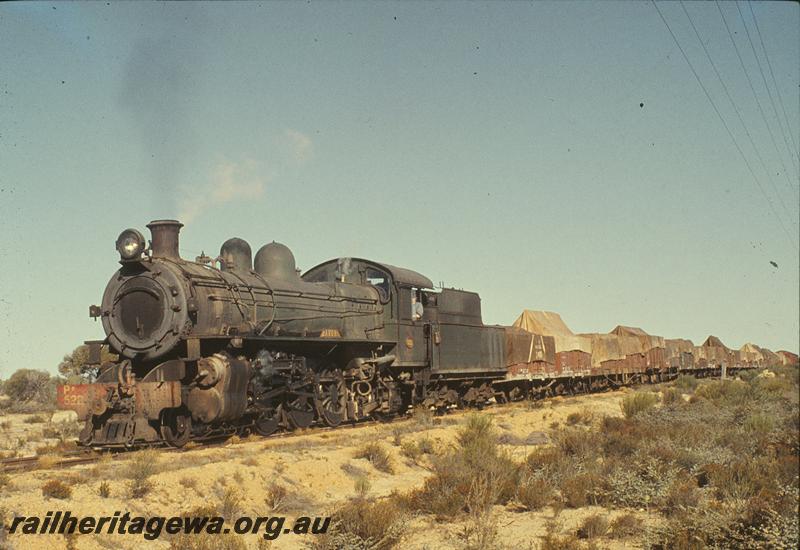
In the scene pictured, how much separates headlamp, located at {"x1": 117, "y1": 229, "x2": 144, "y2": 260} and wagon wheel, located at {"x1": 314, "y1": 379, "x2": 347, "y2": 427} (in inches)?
211

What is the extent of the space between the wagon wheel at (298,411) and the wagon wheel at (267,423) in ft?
1.28

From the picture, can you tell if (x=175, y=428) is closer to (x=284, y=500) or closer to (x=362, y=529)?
(x=284, y=500)

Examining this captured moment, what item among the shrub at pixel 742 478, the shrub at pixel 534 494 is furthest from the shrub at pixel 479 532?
the shrub at pixel 742 478

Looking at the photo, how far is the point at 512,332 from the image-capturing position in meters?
26.8

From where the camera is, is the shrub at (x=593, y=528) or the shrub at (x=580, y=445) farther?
the shrub at (x=580, y=445)

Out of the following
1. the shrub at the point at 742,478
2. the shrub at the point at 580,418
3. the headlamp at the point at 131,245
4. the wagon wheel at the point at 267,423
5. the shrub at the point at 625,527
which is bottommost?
the shrub at the point at 625,527

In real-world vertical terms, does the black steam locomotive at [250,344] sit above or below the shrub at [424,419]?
above

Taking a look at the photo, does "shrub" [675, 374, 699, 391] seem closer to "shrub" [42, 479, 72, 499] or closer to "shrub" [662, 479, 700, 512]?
"shrub" [662, 479, 700, 512]

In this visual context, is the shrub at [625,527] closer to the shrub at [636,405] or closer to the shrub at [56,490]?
the shrub at [56,490]

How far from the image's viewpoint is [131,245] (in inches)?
538

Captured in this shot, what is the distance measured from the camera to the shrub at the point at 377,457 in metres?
13.5

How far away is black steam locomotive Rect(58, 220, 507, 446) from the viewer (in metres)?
13.2

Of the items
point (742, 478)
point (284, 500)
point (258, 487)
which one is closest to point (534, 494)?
point (742, 478)

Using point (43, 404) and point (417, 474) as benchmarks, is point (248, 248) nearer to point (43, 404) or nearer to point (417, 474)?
point (417, 474)
